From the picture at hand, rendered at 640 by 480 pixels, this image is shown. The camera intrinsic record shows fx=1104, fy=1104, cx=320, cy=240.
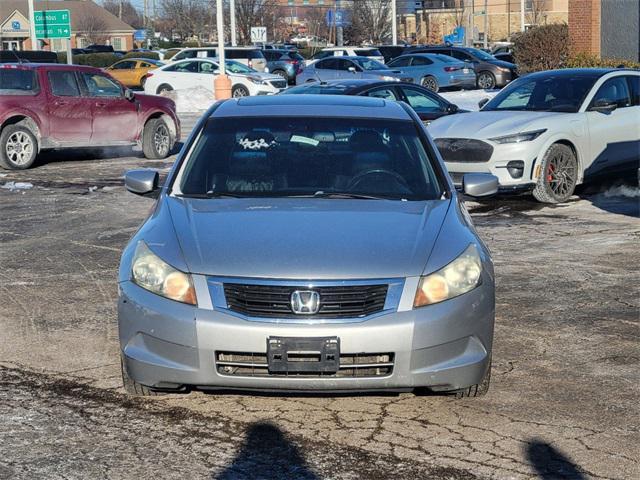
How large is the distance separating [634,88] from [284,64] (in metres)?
35.8

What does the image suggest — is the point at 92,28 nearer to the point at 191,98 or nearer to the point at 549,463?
the point at 191,98

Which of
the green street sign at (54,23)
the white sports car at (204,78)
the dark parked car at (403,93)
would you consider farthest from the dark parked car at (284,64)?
the dark parked car at (403,93)

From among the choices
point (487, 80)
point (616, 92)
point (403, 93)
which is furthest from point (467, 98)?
point (616, 92)

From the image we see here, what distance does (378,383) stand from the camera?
5.22 meters

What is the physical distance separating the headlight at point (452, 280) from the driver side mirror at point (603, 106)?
8.22 m

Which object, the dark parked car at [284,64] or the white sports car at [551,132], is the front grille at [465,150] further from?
the dark parked car at [284,64]

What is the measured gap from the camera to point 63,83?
18094 mm

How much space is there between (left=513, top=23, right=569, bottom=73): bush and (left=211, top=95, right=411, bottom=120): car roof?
24048 millimetres

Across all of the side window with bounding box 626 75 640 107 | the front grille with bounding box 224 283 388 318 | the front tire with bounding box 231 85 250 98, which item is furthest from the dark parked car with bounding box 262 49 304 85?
the front grille with bounding box 224 283 388 318

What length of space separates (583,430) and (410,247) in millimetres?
1221

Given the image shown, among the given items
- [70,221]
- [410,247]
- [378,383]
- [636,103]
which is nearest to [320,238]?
[410,247]

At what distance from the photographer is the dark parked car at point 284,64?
161 ft

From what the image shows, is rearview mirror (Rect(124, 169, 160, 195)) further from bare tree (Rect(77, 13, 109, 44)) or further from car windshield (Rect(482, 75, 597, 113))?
bare tree (Rect(77, 13, 109, 44))

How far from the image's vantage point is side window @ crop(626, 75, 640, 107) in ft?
46.8
